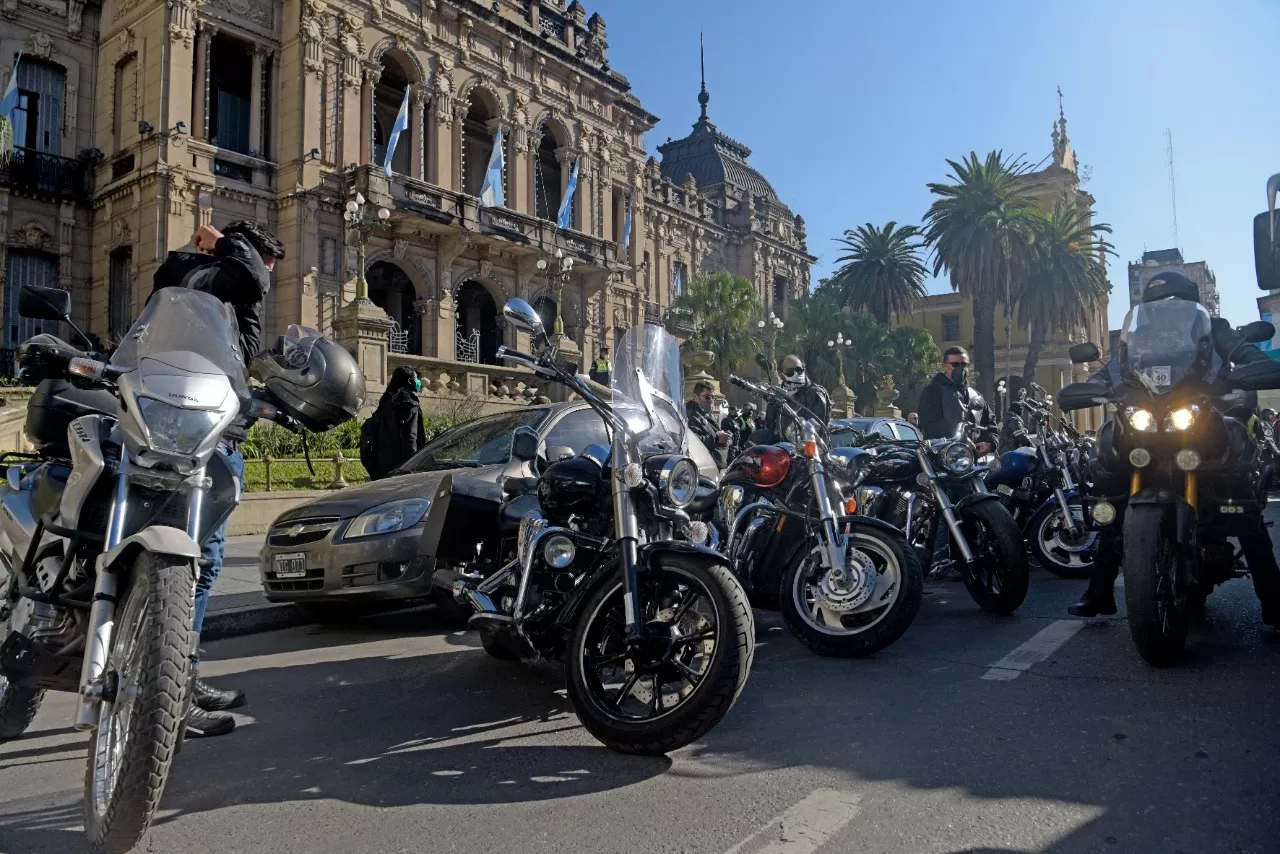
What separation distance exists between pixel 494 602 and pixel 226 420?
4.62ft

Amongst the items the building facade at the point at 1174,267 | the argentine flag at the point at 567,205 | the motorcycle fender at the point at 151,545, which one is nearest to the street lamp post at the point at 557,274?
the argentine flag at the point at 567,205

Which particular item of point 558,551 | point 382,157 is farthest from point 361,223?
point 558,551

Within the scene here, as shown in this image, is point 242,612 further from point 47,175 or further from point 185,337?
point 47,175

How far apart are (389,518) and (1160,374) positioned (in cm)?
419

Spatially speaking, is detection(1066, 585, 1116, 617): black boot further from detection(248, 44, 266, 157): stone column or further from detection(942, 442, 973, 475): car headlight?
detection(248, 44, 266, 157): stone column

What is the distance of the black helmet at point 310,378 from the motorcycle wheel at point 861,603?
8.02 ft

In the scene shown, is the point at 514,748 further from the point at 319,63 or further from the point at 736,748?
the point at 319,63

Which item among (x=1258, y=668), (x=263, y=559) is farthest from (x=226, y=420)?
(x=1258, y=668)

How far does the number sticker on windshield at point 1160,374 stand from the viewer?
417 cm

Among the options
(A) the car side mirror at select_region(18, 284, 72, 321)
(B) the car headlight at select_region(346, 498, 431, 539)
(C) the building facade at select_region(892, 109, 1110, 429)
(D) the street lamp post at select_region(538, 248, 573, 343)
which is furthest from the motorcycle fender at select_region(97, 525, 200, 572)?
(C) the building facade at select_region(892, 109, 1110, 429)

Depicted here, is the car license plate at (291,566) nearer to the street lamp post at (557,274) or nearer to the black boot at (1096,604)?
the black boot at (1096,604)

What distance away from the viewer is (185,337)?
9.53 feet

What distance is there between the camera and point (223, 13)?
23844 mm

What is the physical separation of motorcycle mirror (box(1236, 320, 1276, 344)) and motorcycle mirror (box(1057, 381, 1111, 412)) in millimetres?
688
